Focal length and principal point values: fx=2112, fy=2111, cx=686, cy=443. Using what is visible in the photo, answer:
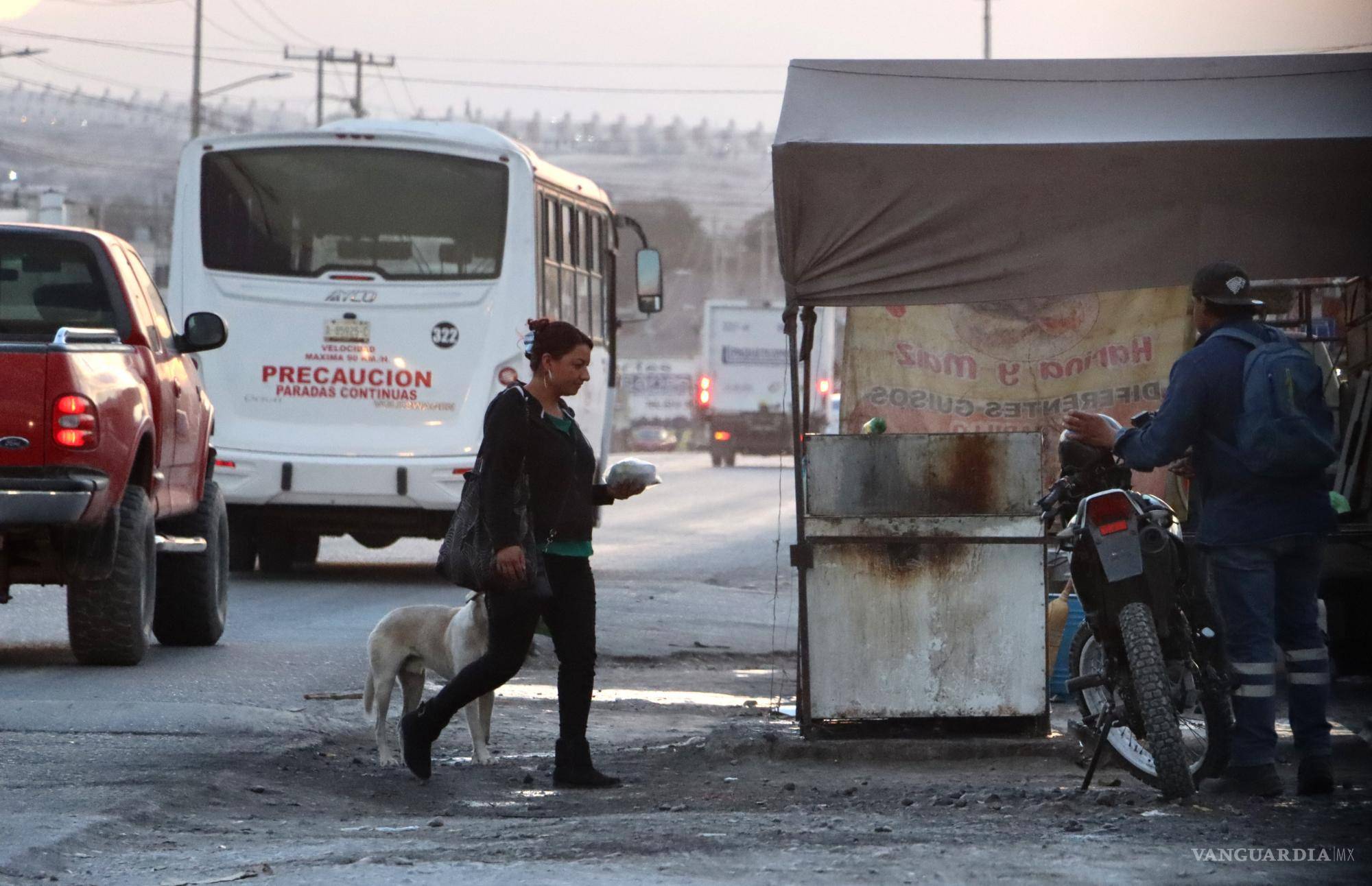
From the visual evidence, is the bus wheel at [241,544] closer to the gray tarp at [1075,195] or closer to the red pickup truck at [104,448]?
the red pickup truck at [104,448]

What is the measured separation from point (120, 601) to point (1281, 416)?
18.6ft

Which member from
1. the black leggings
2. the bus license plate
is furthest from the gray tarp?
the bus license plate

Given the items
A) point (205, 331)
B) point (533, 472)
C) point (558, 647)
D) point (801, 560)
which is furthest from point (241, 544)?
point (533, 472)

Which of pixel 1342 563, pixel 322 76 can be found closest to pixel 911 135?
pixel 1342 563

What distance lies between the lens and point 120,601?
9.91m

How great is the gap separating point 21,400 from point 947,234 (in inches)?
160

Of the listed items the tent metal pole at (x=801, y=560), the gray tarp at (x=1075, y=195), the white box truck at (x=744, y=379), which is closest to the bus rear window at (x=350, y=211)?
the tent metal pole at (x=801, y=560)

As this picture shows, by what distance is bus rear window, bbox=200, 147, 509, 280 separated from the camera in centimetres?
1641

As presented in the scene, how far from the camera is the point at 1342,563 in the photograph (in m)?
9.21

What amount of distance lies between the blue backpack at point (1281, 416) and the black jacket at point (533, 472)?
2.10 metres

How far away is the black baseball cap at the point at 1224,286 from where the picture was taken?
6.80 metres

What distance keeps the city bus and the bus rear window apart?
0.01 metres

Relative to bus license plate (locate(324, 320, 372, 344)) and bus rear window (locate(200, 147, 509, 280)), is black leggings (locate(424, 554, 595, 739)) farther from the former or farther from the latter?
bus rear window (locate(200, 147, 509, 280))

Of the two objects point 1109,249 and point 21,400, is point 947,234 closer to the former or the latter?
point 1109,249
